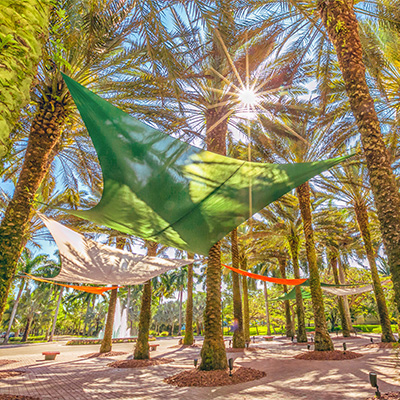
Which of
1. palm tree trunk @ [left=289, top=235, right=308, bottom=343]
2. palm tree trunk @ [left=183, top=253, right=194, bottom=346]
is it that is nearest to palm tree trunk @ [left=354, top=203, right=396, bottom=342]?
palm tree trunk @ [left=289, top=235, right=308, bottom=343]

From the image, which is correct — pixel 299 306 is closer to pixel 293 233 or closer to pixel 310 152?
pixel 293 233

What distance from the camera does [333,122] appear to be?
10422 millimetres

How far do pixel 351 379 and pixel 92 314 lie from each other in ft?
187

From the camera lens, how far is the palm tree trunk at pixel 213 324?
262 inches

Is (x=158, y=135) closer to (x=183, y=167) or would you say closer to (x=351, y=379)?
(x=183, y=167)

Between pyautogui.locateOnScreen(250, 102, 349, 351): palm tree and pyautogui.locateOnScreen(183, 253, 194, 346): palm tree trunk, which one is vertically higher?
pyautogui.locateOnScreen(250, 102, 349, 351): palm tree

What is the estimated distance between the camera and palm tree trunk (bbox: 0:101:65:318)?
15.8ft

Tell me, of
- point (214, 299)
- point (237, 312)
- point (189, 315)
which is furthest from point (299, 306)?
point (214, 299)

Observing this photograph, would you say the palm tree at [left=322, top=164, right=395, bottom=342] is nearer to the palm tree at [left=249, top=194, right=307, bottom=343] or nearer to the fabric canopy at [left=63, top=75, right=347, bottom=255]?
the palm tree at [left=249, top=194, right=307, bottom=343]

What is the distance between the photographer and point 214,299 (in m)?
7.33

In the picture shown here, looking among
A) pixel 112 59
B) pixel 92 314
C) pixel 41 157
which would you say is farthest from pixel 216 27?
pixel 92 314

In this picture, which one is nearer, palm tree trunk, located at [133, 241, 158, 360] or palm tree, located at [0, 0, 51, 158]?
palm tree, located at [0, 0, 51, 158]

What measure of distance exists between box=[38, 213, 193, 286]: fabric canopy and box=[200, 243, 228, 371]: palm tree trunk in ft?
2.52

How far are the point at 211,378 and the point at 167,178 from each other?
192 inches
